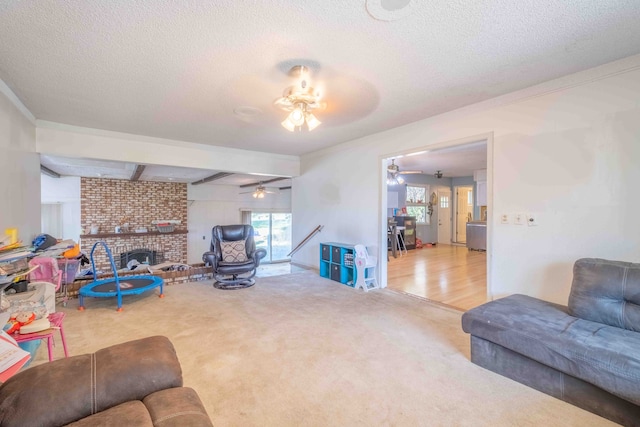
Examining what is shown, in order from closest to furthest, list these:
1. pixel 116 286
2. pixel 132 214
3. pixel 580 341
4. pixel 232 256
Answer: pixel 580 341, pixel 116 286, pixel 232 256, pixel 132 214

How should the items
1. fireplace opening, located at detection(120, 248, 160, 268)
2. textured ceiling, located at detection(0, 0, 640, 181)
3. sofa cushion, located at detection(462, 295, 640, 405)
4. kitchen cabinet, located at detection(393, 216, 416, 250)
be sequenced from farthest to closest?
fireplace opening, located at detection(120, 248, 160, 268) → kitchen cabinet, located at detection(393, 216, 416, 250) → textured ceiling, located at detection(0, 0, 640, 181) → sofa cushion, located at detection(462, 295, 640, 405)

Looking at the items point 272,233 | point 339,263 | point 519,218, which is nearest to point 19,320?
point 339,263

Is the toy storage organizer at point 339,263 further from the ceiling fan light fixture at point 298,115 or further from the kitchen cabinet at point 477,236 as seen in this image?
the kitchen cabinet at point 477,236

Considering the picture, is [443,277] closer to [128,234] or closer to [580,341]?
[580,341]

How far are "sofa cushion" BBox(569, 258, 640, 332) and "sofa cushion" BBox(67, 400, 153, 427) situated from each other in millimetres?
2748

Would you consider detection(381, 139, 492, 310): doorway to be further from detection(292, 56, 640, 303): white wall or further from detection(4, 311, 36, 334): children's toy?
detection(4, 311, 36, 334): children's toy

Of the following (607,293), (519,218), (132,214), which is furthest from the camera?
(132,214)

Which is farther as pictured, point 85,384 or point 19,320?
point 19,320

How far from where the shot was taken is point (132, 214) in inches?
350

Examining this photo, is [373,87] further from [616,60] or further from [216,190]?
[216,190]

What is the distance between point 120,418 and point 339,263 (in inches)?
152

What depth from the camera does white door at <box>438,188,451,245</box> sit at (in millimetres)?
10008

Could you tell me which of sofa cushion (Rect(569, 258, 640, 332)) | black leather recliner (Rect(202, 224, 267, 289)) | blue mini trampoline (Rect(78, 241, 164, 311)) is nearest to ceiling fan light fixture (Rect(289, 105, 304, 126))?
sofa cushion (Rect(569, 258, 640, 332))

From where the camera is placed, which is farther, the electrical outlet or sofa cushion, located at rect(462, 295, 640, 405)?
the electrical outlet
